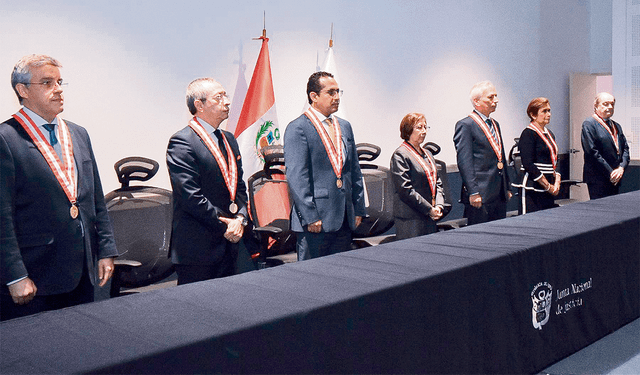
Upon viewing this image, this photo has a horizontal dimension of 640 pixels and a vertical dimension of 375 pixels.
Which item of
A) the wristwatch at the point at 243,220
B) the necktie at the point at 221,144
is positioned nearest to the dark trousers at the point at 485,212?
the wristwatch at the point at 243,220

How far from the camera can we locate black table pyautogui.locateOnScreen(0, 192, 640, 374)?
Result: 1450 mm

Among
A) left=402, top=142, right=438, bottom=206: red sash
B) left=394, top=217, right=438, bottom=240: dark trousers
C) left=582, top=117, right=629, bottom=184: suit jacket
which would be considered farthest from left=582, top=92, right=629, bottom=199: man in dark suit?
left=394, top=217, right=438, bottom=240: dark trousers

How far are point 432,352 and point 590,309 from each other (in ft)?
3.89

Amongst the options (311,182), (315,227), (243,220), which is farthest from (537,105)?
(243,220)

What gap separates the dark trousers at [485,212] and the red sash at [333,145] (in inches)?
49.5

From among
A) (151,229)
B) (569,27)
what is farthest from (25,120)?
(569,27)

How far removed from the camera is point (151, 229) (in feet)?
10.2

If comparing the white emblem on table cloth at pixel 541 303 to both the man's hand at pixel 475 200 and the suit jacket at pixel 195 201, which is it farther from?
the man's hand at pixel 475 200

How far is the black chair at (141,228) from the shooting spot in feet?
9.93

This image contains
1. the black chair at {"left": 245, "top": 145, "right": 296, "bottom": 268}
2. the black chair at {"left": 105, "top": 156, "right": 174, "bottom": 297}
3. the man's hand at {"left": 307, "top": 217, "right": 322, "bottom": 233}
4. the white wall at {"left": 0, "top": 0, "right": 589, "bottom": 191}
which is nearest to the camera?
the black chair at {"left": 105, "top": 156, "right": 174, "bottom": 297}

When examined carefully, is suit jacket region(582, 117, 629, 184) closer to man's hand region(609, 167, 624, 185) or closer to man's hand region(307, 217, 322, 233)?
man's hand region(609, 167, 624, 185)

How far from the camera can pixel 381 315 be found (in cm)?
184

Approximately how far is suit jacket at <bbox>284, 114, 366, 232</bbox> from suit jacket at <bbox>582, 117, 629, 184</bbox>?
2.88 m

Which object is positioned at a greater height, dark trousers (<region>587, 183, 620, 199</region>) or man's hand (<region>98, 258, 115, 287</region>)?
man's hand (<region>98, 258, 115, 287</region>)
